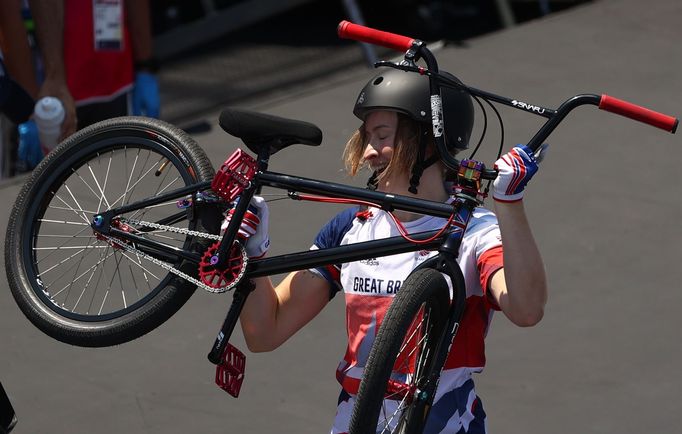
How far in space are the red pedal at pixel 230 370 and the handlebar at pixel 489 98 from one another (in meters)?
0.83

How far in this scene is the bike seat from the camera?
377 centimetres

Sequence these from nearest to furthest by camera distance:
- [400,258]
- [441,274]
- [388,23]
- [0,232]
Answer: [441,274] < [400,258] < [0,232] < [388,23]

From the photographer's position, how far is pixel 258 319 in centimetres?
390

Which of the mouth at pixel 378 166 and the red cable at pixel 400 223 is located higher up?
the mouth at pixel 378 166

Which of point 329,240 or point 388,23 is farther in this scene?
point 388,23

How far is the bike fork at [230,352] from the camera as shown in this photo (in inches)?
150

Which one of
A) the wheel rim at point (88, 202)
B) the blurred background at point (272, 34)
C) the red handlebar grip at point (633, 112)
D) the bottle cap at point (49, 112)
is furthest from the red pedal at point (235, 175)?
the blurred background at point (272, 34)

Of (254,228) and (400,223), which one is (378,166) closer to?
(400,223)

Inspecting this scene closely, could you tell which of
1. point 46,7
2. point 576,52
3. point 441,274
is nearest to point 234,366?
point 441,274

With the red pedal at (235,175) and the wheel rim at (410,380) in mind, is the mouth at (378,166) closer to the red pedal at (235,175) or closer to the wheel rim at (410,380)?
the red pedal at (235,175)

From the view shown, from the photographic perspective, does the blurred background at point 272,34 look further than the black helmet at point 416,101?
Yes

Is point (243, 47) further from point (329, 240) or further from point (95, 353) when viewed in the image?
point (329, 240)

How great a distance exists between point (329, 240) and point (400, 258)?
241 mm

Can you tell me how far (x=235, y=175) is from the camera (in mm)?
3744
